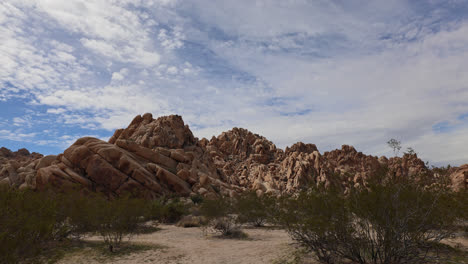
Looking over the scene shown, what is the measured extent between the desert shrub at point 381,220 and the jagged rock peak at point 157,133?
47.4 metres

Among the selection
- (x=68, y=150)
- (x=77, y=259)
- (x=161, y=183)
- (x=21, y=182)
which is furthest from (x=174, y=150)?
(x=77, y=259)

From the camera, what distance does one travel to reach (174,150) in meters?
53.5

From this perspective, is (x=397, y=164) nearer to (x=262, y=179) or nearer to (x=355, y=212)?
(x=355, y=212)

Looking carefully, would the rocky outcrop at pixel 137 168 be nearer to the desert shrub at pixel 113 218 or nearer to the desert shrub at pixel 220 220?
the desert shrub at pixel 220 220

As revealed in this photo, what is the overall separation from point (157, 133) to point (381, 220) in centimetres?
5131

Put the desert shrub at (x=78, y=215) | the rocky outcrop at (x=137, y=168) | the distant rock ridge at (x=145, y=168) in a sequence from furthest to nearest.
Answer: the distant rock ridge at (x=145, y=168) → the rocky outcrop at (x=137, y=168) → the desert shrub at (x=78, y=215)

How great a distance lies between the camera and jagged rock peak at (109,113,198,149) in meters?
54.8

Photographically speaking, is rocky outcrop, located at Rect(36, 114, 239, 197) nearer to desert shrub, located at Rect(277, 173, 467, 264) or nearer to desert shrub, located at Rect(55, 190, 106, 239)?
desert shrub, located at Rect(55, 190, 106, 239)

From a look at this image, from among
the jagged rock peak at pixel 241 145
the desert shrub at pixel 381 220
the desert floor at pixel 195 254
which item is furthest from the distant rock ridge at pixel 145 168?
the jagged rock peak at pixel 241 145

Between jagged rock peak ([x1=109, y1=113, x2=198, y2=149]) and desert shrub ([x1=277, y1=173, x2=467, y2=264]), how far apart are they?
47.4 metres

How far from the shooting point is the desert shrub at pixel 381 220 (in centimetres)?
916

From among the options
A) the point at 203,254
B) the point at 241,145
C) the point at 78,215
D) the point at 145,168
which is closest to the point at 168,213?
the point at 78,215

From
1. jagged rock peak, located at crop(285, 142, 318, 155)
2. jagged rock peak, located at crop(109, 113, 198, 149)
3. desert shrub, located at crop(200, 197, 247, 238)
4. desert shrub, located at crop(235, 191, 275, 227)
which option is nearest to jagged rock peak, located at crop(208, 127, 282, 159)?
jagged rock peak, located at crop(285, 142, 318, 155)

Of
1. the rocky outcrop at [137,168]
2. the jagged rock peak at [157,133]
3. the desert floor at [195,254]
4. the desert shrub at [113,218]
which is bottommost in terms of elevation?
the desert floor at [195,254]
